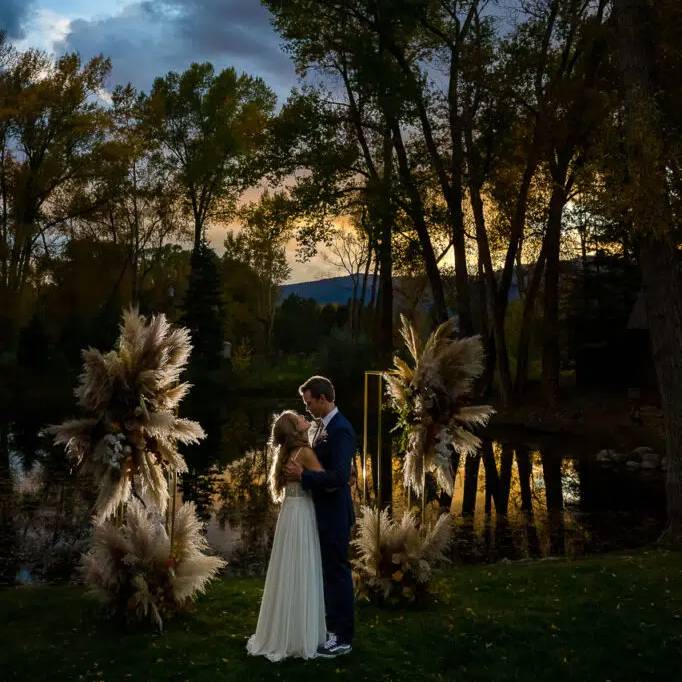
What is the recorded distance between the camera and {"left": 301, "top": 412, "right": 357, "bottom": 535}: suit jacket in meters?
6.62

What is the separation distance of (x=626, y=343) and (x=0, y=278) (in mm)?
27363

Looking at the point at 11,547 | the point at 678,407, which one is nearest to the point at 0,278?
the point at 11,547

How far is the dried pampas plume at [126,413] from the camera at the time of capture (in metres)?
7.13

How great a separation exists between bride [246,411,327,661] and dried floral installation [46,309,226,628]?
3.73 ft

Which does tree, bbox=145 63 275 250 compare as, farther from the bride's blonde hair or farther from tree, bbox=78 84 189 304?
the bride's blonde hair

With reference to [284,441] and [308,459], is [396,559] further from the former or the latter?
[284,441]

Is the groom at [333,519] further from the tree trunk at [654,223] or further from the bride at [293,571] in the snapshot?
the tree trunk at [654,223]

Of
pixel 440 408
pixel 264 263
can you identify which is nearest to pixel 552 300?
pixel 440 408

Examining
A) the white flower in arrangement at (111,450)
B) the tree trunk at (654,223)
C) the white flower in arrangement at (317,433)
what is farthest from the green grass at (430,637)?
the tree trunk at (654,223)

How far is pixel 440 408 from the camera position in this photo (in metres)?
7.91

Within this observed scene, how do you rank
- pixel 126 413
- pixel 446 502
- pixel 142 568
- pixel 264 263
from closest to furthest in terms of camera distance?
pixel 126 413
pixel 142 568
pixel 446 502
pixel 264 263

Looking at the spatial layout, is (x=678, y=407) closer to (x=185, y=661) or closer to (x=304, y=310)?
(x=185, y=661)

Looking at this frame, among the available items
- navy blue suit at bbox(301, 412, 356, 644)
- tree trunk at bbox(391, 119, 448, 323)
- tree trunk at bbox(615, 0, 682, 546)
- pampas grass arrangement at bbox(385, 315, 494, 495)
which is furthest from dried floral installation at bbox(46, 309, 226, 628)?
tree trunk at bbox(391, 119, 448, 323)

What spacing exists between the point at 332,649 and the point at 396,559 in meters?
1.50
